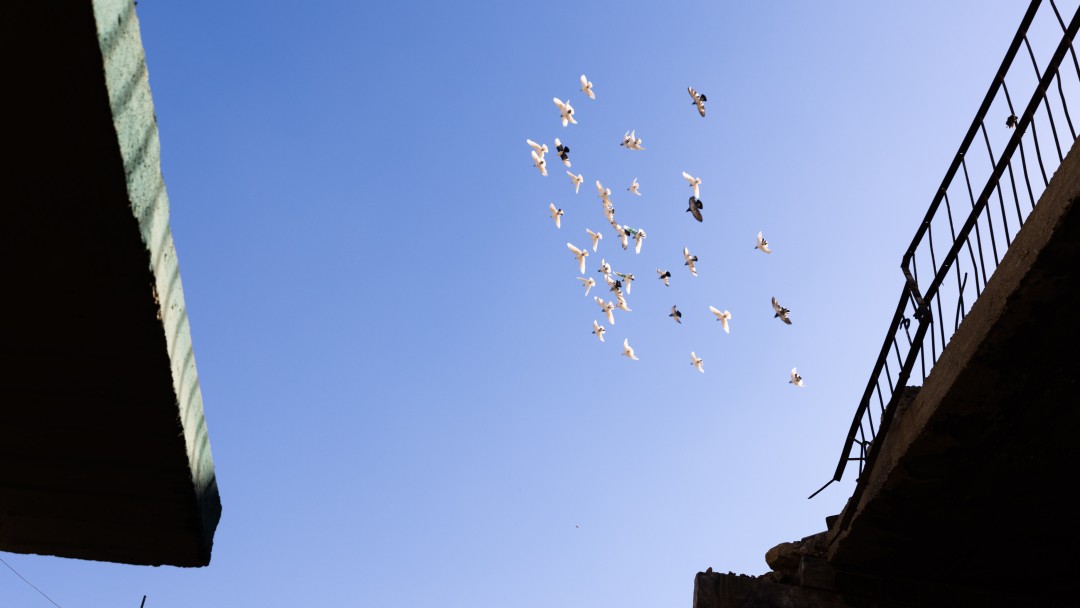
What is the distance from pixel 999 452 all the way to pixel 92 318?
16.2ft

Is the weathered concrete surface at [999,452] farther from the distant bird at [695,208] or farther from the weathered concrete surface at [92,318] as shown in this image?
the distant bird at [695,208]

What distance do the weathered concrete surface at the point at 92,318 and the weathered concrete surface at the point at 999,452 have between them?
383 cm

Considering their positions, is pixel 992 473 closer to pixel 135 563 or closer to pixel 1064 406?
pixel 1064 406

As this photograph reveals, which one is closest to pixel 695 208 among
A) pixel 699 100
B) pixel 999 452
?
pixel 699 100

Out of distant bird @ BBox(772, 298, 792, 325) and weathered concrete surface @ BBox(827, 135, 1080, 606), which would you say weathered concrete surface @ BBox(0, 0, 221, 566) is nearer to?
weathered concrete surface @ BBox(827, 135, 1080, 606)

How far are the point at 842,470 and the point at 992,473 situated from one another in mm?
1178

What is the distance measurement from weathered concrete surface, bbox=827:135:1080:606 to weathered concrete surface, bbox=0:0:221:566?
3.83 m

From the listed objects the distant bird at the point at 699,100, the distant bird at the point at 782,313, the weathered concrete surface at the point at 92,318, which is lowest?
the weathered concrete surface at the point at 92,318

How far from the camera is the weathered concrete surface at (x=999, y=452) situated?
441 cm

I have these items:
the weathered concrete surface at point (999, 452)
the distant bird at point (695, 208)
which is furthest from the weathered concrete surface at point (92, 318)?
the distant bird at point (695, 208)

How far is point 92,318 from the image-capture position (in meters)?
2.95

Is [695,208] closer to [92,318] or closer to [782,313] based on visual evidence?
[782,313]

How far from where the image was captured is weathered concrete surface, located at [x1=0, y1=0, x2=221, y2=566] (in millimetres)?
2248

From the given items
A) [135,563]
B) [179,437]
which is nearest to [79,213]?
[179,437]
